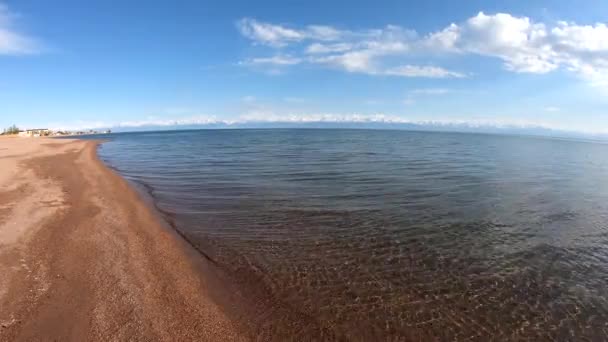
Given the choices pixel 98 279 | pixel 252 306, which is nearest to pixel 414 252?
pixel 252 306

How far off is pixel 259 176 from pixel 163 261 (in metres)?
14.5

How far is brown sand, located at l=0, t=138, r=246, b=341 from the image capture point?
612cm

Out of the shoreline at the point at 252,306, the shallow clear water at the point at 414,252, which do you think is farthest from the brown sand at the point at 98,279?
the shallow clear water at the point at 414,252

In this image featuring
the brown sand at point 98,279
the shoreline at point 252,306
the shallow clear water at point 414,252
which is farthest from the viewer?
the shallow clear water at point 414,252

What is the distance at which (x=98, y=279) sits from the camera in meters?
7.82

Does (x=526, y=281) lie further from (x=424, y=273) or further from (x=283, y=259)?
(x=283, y=259)

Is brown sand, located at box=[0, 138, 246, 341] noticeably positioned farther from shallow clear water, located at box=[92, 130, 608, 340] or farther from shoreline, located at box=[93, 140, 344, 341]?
shallow clear water, located at box=[92, 130, 608, 340]

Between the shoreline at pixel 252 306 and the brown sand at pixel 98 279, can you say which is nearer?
the brown sand at pixel 98 279

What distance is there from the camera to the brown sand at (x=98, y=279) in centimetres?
612

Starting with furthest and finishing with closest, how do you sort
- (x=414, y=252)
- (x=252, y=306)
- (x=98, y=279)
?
1. (x=414, y=252)
2. (x=98, y=279)
3. (x=252, y=306)

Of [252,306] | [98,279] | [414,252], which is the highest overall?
[98,279]

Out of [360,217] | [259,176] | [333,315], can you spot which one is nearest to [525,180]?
[360,217]

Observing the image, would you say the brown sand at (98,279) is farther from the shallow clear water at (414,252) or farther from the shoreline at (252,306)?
the shallow clear water at (414,252)

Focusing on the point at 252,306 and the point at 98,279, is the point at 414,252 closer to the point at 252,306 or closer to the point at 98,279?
the point at 252,306
